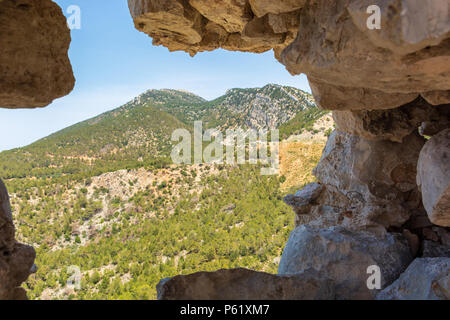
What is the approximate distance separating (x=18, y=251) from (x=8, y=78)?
66.2 inches

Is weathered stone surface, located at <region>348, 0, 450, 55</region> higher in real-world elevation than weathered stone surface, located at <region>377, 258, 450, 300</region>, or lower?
higher

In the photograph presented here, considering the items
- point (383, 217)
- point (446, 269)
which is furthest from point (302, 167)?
point (446, 269)

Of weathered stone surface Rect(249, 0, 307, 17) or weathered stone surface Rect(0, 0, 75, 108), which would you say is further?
weathered stone surface Rect(249, 0, 307, 17)

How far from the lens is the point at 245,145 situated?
99.7 feet

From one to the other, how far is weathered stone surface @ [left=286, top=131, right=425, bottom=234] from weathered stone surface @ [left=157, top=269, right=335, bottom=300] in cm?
216

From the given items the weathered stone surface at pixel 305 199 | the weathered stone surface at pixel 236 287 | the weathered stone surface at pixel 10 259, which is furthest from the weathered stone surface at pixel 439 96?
the weathered stone surface at pixel 10 259

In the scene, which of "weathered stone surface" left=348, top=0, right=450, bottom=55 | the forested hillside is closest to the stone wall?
"weathered stone surface" left=348, top=0, right=450, bottom=55

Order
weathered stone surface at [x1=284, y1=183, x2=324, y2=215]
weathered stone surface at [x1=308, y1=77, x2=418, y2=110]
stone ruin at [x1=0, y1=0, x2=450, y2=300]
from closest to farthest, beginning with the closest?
stone ruin at [x1=0, y1=0, x2=450, y2=300] → weathered stone surface at [x1=308, y1=77, x2=418, y2=110] → weathered stone surface at [x1=284, y1=183, x2=324, y2=215]

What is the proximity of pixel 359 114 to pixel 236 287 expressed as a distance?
3130 millimetres

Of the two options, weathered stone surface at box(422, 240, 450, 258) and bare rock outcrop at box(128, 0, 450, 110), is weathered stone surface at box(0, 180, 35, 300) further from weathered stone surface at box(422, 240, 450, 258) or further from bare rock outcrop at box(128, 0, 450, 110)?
weathered stone surface at box(422, 240, 450, 258)

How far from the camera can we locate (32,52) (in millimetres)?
2441

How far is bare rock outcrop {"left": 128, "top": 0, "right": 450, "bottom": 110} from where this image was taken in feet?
5.44

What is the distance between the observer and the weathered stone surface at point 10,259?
264 centimetres

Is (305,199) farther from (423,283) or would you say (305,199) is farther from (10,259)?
(10,259)
